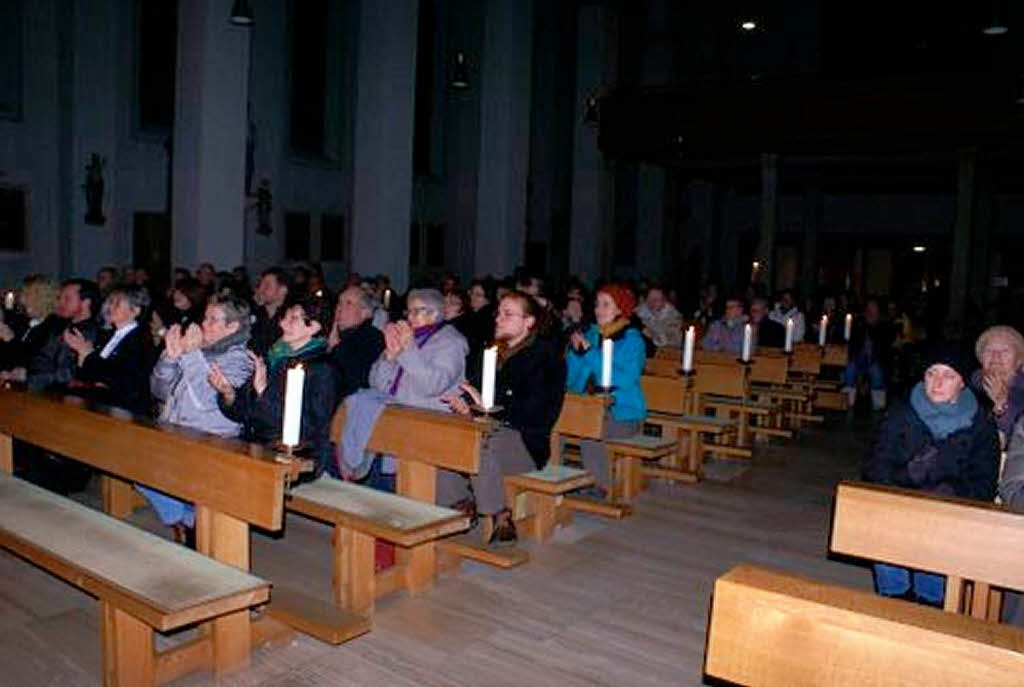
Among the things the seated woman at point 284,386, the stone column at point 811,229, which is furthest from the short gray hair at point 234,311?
the stone column at point 811,229

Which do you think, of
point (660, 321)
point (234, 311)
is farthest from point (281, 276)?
point (660, 321)

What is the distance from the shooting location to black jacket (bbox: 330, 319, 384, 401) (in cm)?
636

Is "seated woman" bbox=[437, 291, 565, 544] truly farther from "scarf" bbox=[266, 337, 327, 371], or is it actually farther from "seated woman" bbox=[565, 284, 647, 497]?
"scarf" bbox=[266, 337, 327, 371]

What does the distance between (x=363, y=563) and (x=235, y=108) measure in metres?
9.89

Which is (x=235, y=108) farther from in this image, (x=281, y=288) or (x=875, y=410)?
(x=875, y=410)

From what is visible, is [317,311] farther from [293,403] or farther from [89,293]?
[89,293]

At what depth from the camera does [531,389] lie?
18.9ft

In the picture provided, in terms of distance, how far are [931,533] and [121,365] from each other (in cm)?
489

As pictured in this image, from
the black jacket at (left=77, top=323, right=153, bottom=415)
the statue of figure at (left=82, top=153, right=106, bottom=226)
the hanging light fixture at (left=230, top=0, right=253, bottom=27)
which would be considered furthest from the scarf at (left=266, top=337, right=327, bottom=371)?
the statue of figure at (left=82, top=153, right=106, bottom=226)

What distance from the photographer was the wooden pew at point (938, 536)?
11.8ft

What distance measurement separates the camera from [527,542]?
6035 millimetres

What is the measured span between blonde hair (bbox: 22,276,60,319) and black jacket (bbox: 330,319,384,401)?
2.42 m

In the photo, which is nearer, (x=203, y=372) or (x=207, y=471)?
(x=207, y=471)

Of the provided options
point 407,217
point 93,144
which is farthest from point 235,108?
point 93,144
